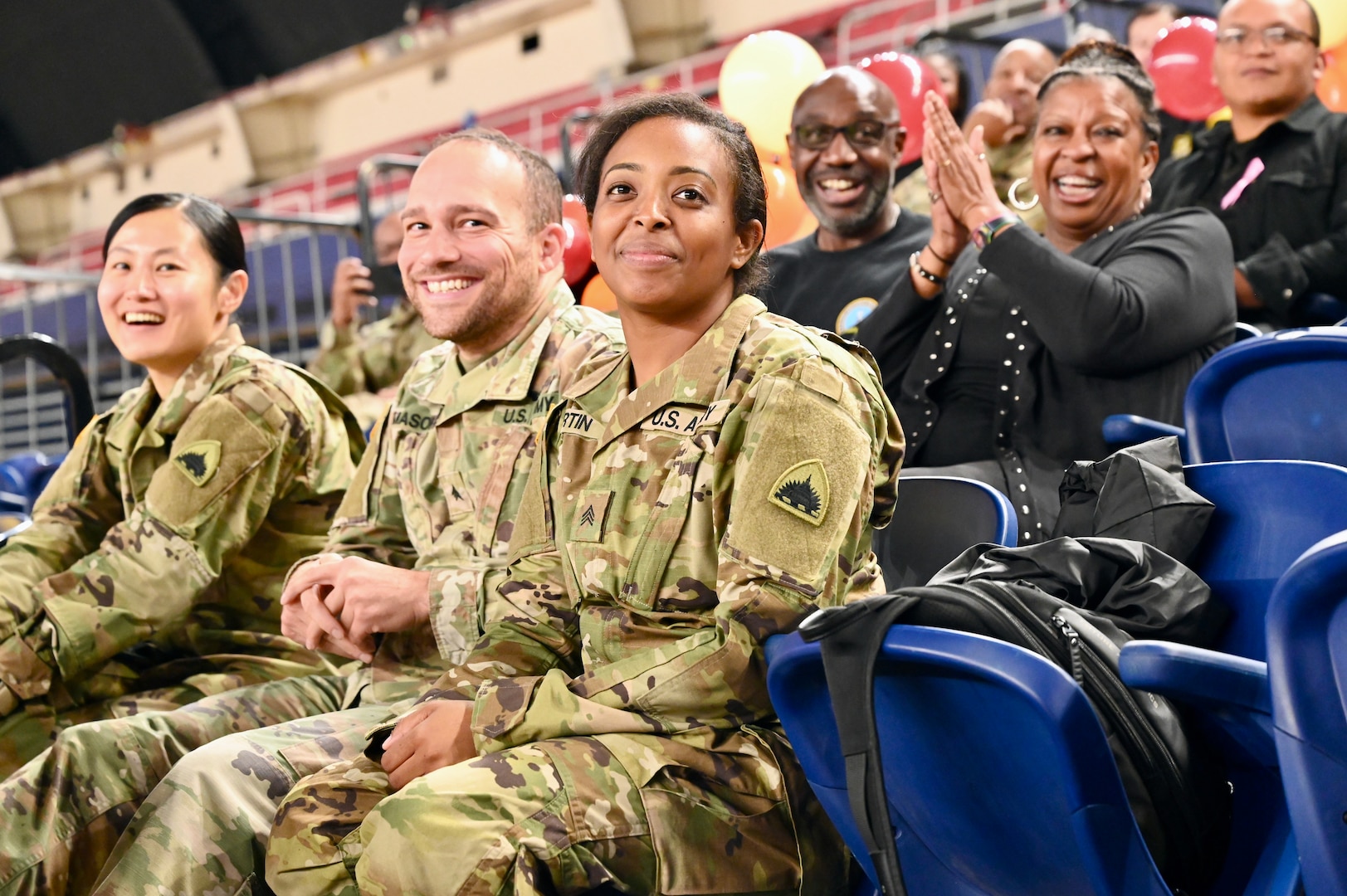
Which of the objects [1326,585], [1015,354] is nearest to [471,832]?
[1326,585]

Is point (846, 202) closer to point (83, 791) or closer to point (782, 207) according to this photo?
point (782, 207)

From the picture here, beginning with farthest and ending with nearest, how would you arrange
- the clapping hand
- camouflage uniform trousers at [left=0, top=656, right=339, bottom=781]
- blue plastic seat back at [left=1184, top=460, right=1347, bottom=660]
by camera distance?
the clapping hand < camouflage uniform trousers at [left=0, top=656, right=339, bottom=781] < blue plastic seat back at [left=1184, top=460, right=1347, bottom=660]

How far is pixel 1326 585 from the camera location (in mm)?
843

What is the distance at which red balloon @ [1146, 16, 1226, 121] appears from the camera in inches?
142

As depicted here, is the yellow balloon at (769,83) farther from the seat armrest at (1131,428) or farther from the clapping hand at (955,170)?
the seat armrest at (1131,428)

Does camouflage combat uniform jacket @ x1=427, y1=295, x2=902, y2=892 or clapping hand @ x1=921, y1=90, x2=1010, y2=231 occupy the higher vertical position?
clapping hand @ x1=921, y1=90, x2=1010, y2=231

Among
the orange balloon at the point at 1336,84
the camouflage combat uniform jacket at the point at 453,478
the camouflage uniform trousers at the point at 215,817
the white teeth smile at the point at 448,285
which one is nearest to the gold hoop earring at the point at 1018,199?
the orange balloon at the point at 1336,84

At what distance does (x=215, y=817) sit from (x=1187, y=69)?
3102 millimetres

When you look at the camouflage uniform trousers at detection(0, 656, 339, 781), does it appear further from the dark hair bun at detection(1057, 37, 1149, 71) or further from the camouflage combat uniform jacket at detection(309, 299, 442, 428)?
the camouflage combat uniform jacket at detection(309, 299, 442, 428)

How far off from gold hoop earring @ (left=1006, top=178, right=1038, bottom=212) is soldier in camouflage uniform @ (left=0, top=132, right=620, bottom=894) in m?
1.24

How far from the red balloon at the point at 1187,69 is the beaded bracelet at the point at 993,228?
5.74 ft

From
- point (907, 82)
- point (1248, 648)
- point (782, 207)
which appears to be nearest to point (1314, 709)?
point (1248, 648)

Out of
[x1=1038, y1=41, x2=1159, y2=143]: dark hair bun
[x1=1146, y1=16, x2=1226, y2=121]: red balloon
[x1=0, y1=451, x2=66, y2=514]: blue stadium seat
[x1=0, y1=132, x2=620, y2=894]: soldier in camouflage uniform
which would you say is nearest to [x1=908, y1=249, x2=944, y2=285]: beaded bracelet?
[x1=1038, y1=41, x2=1159, y2=143]: dark hair bun

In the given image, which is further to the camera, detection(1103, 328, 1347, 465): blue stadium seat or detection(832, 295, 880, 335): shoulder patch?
detection(832, 295, 880, 335): shoulder patch
